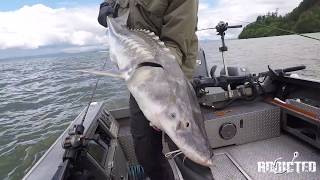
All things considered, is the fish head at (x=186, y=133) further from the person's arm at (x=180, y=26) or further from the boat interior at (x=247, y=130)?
the boat interior at (x=247, y=130)

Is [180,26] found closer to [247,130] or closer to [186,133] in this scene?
[186,133]

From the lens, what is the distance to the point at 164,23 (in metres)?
2.28

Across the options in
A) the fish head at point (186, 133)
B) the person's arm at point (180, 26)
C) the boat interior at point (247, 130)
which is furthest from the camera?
the boat interior at point (247, 130)

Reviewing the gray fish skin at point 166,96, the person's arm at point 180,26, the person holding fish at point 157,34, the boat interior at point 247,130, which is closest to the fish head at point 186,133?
the gray fish skin at point 166,96

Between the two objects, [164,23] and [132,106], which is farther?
[132,106]

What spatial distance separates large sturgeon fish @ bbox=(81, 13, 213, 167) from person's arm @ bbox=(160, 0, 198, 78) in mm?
336

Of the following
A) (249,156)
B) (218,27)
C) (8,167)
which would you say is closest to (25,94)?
(8,167)

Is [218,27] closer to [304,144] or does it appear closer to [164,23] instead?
[304,144]

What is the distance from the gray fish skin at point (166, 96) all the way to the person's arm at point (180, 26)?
0.34 metres

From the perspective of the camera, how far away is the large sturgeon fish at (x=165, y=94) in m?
1.29

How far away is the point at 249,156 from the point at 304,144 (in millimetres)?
650

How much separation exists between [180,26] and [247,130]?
242 cm

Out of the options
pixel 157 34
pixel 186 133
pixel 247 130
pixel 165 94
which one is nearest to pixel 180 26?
pixel 157 34

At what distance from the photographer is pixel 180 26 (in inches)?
83.8
